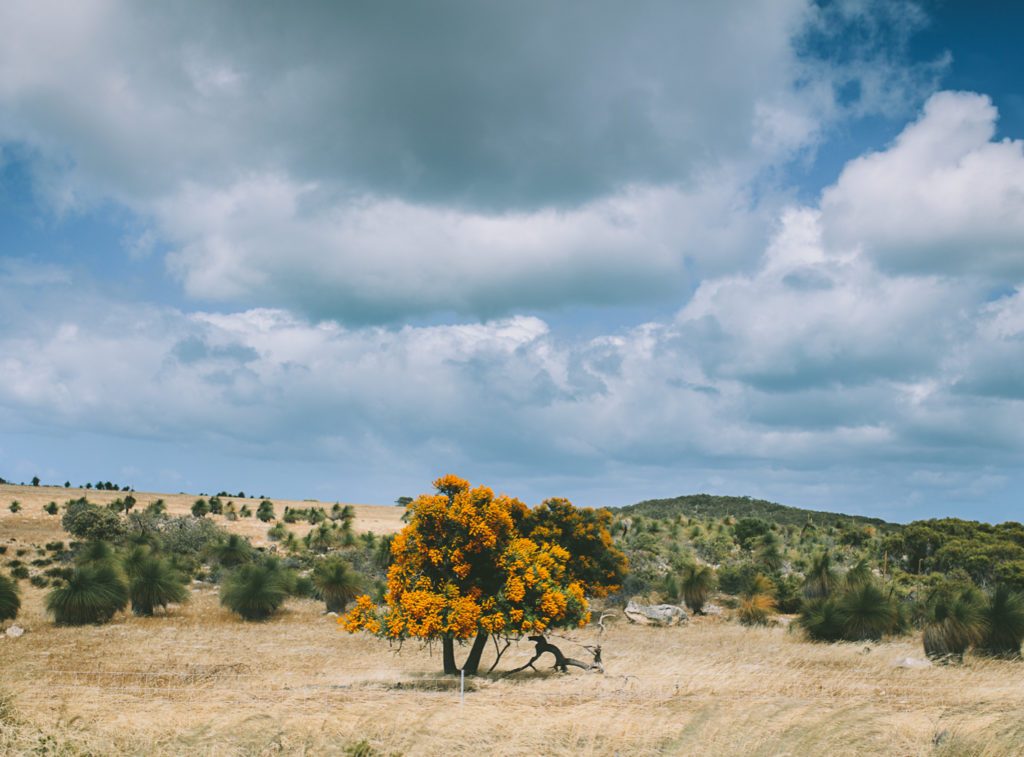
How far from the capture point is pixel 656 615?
108 feet

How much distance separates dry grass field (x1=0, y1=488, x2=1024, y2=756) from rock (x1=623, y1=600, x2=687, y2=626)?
28.4 ft

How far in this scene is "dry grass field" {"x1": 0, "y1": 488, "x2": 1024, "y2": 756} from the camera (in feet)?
33.8

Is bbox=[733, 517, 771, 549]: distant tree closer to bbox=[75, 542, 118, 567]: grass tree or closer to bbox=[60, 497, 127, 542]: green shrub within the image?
bbox=[75, 542, 118, 567]: grass tree

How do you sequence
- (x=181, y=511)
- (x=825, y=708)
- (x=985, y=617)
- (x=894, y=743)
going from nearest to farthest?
(x=894, y=743) < (x=825, y=708) < (x=985, y=617) < (x=181, y=511)

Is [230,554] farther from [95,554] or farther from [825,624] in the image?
[825,624]

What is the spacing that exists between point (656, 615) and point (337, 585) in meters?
16.1

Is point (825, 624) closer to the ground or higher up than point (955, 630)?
closer to the ground

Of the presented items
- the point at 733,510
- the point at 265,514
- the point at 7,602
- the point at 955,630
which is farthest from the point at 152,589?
the point at 733,510

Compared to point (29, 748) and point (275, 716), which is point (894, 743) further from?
point (29, 748)

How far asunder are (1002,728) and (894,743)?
1817 mm

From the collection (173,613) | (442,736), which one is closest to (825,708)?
(442,736)

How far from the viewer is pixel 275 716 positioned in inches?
442

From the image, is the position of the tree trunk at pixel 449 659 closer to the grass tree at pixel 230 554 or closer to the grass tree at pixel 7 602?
the grass tree at pixel 7 602

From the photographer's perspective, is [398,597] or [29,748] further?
[398,597]
